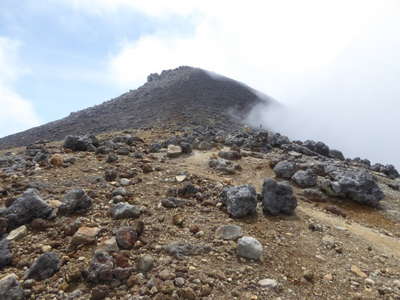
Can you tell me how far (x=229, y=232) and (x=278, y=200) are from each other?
6.20 feet

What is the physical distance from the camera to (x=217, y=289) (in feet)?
14.3

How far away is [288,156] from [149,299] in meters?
11.6

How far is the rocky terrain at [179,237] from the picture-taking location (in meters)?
4.37

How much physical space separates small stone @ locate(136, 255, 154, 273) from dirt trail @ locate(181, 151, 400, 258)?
4.19 meters

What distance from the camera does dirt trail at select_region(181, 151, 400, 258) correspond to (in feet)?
21.9

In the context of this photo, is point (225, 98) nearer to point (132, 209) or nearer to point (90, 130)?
point (90, 130)

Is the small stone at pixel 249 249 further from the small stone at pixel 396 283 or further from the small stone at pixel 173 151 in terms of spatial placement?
the small stone at pixel 173 151

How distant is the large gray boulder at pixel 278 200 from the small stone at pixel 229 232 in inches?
56.8

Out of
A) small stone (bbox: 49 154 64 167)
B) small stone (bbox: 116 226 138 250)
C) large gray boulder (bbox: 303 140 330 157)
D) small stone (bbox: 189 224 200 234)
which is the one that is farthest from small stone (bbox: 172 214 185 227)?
large gray boulder (bbox: 303 140 330 157)

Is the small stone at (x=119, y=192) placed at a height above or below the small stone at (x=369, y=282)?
above

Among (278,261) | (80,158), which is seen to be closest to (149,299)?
(278,261)

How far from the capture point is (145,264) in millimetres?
4617

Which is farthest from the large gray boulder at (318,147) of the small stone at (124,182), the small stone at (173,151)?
the small stone at (124,182)

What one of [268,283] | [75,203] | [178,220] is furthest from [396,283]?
[75,203]
